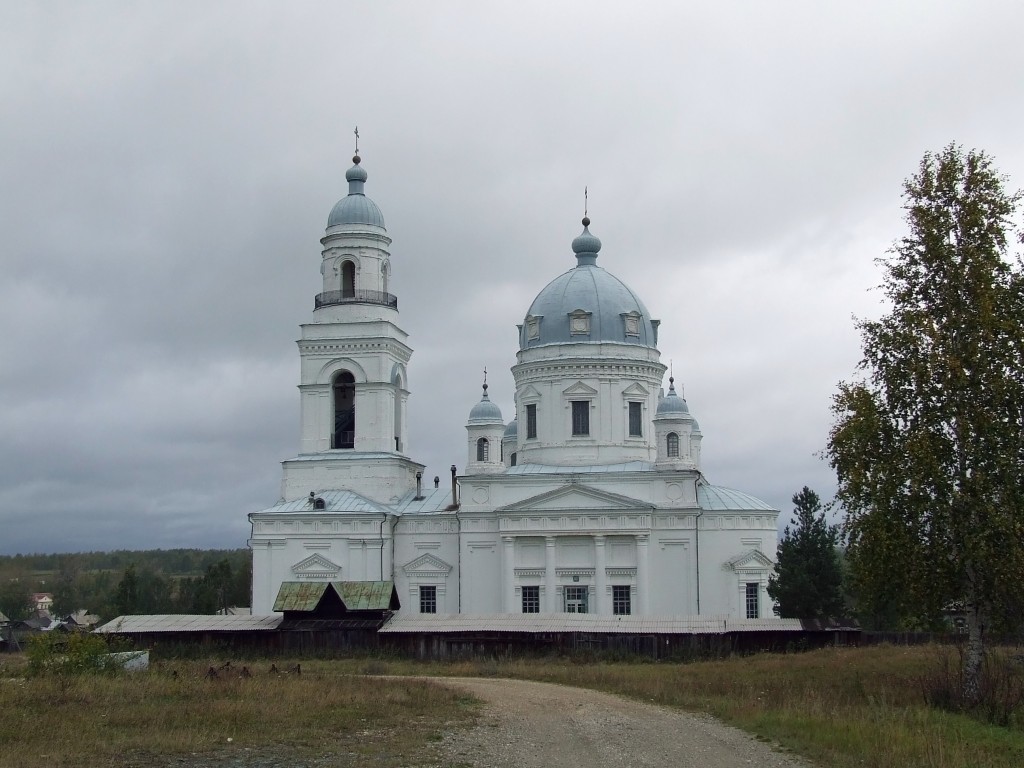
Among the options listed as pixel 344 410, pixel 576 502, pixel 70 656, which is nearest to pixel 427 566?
pixel 576 502

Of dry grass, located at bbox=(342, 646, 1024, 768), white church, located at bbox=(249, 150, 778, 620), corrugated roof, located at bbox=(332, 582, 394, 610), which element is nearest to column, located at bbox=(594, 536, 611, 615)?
white church, located at bbox=(249, 150, 778, 620)

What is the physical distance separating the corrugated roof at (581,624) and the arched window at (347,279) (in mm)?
15153

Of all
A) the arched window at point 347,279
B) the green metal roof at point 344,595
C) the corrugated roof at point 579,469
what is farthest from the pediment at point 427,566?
the arched window at point 347,279

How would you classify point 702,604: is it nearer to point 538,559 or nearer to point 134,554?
point 538,559

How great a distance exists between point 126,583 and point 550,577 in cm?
3420

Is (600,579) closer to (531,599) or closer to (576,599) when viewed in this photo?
(576,599)

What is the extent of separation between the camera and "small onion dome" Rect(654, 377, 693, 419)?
44625mm

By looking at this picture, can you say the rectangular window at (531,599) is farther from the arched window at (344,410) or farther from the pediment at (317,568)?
the arched window at (344,410)

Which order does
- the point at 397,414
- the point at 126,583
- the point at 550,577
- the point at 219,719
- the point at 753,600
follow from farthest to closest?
the point at 126,583, the point at 397,414, the point at 753,600, the point at 550,577, the point at 219,719

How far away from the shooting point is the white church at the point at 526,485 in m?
43.8

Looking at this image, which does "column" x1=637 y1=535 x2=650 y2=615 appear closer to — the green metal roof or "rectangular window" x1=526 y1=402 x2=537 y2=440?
"rectangular window" x1=526 y1=402 x2=537 y2=440

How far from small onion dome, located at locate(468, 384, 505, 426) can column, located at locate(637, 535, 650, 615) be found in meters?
7.28

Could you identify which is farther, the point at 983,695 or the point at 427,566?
the point at 427,566

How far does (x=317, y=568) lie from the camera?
45.9 m
